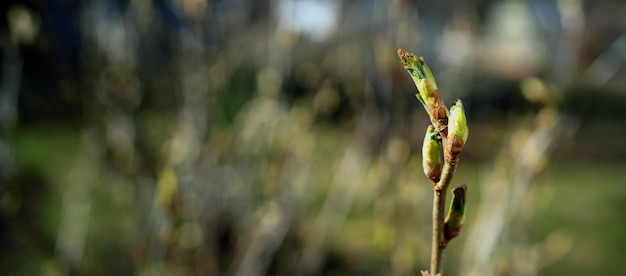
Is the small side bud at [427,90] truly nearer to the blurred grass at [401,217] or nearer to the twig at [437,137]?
the twig at [437,137]

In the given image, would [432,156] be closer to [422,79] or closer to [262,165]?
[422,79]

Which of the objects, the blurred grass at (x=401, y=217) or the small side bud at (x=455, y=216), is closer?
the small side bud at (x=455, y=216)

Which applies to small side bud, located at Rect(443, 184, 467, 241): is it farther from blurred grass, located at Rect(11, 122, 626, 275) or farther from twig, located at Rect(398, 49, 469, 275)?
blurred grass, located at Rect(11, 122, 626, 275)

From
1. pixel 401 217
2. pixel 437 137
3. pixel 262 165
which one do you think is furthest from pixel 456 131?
pixel 262 165

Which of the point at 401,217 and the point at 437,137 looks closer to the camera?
the point at 437,137

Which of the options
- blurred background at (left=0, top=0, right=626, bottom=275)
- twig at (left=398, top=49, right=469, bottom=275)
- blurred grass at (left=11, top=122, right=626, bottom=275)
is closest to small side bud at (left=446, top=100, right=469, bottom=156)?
twig at (left=398, top=49, right=469, bottom=275)

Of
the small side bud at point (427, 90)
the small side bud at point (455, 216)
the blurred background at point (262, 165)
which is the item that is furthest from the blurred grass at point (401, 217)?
the small side bud at point (427, 90)
